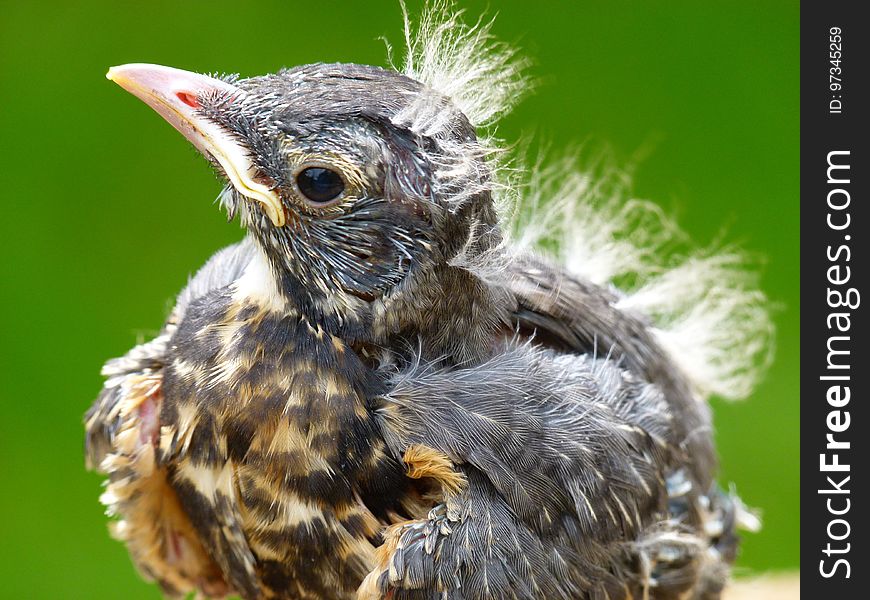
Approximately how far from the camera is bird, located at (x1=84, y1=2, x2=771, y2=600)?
1362mm

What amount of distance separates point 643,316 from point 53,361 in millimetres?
2346

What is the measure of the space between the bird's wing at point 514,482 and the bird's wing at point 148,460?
0.40 meters

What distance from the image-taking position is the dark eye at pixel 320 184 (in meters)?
1.33

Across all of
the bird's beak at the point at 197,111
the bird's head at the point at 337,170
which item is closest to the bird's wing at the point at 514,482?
the bird's head at the point at 337,170

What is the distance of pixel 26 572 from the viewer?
3494mm

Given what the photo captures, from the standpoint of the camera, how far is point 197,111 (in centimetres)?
140

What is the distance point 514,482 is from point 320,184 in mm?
469

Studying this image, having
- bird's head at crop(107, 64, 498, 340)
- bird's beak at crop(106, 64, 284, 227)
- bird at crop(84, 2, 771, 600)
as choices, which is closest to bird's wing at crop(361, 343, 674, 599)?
bird at crop(84, 2, 771, 600)

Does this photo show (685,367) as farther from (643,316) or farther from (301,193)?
(301,193)

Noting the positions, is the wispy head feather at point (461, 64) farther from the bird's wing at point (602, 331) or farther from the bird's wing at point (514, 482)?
the bird's wing at point (514, 482)

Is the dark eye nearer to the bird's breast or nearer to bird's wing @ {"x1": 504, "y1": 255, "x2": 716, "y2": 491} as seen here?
the bird's breast

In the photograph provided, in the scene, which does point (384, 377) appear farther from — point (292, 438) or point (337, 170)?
point (337, 170)

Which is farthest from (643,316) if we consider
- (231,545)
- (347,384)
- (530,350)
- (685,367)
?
(231,545)

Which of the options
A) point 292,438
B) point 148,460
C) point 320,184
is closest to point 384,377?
point 292,438
